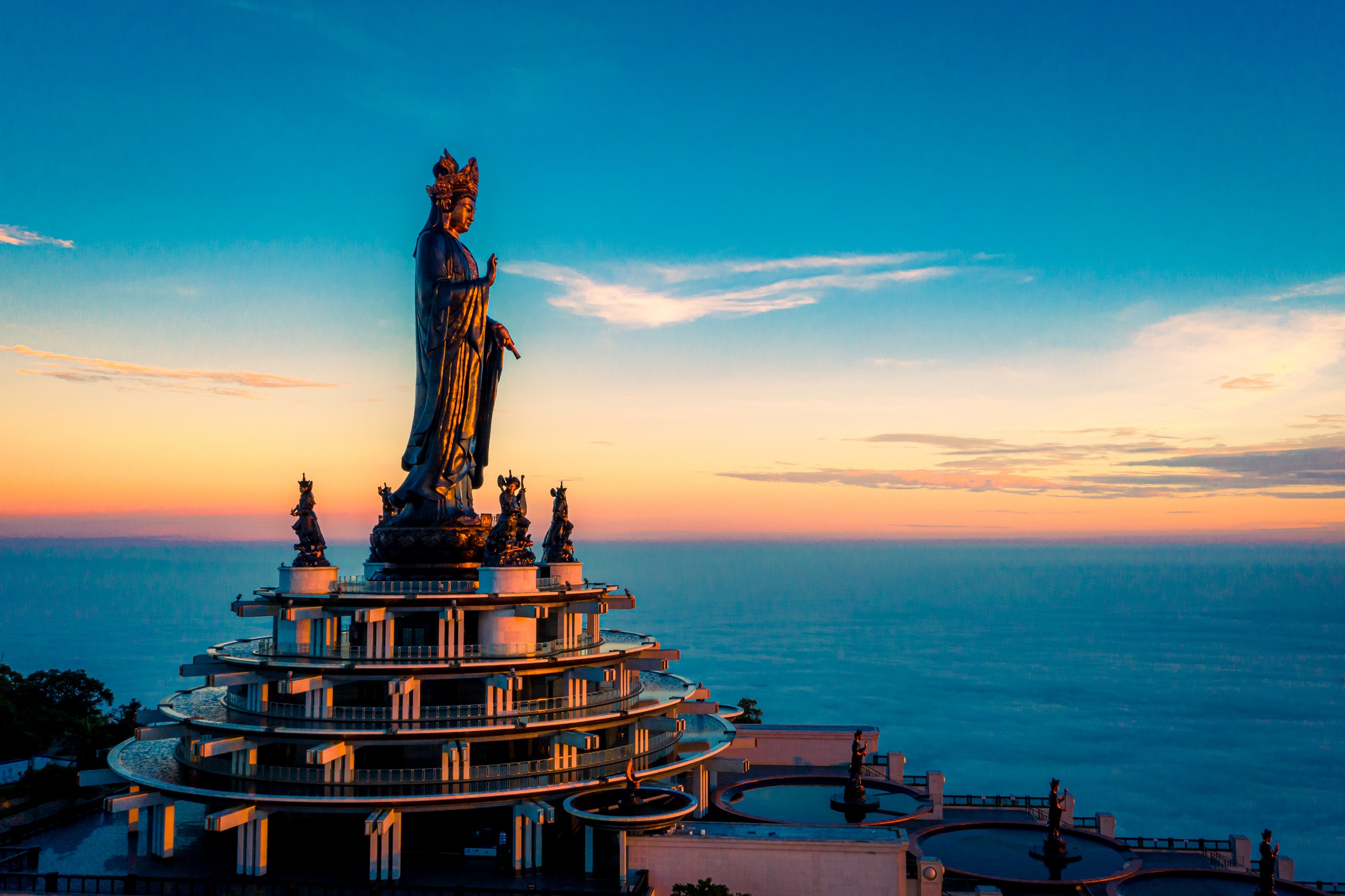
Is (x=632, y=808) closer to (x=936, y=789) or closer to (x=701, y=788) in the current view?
(x=701, y=788)

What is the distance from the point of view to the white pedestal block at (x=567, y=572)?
4453 centimetres

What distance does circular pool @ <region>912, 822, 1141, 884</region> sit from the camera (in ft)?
123

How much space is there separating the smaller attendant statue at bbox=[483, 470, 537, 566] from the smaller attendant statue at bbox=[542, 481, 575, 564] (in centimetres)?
468

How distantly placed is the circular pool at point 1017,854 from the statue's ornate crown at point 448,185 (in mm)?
34631

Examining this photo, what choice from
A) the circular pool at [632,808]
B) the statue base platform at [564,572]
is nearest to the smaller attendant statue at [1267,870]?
the circular pool at [632,808]

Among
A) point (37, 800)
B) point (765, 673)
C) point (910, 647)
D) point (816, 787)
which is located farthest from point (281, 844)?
point (910, 647)

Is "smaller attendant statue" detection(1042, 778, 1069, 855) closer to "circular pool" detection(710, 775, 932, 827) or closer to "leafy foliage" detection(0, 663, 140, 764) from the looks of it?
"circular pool" detection(710, 775, 932, 827)

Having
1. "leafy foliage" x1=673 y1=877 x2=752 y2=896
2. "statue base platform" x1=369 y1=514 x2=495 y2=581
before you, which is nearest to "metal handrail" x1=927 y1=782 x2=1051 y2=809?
"leafy foliage" x1=673 y1=877 x2=752 y2=896

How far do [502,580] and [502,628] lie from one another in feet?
6.06

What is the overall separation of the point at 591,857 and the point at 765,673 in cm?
12026

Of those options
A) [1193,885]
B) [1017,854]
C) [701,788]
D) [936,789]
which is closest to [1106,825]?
[1017,854]

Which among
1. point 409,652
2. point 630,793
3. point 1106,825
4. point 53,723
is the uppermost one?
point 409,652

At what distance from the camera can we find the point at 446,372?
45.2 m

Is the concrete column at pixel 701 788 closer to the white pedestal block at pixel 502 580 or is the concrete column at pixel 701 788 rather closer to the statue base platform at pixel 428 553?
the white pedestal block at pixel 502 580
